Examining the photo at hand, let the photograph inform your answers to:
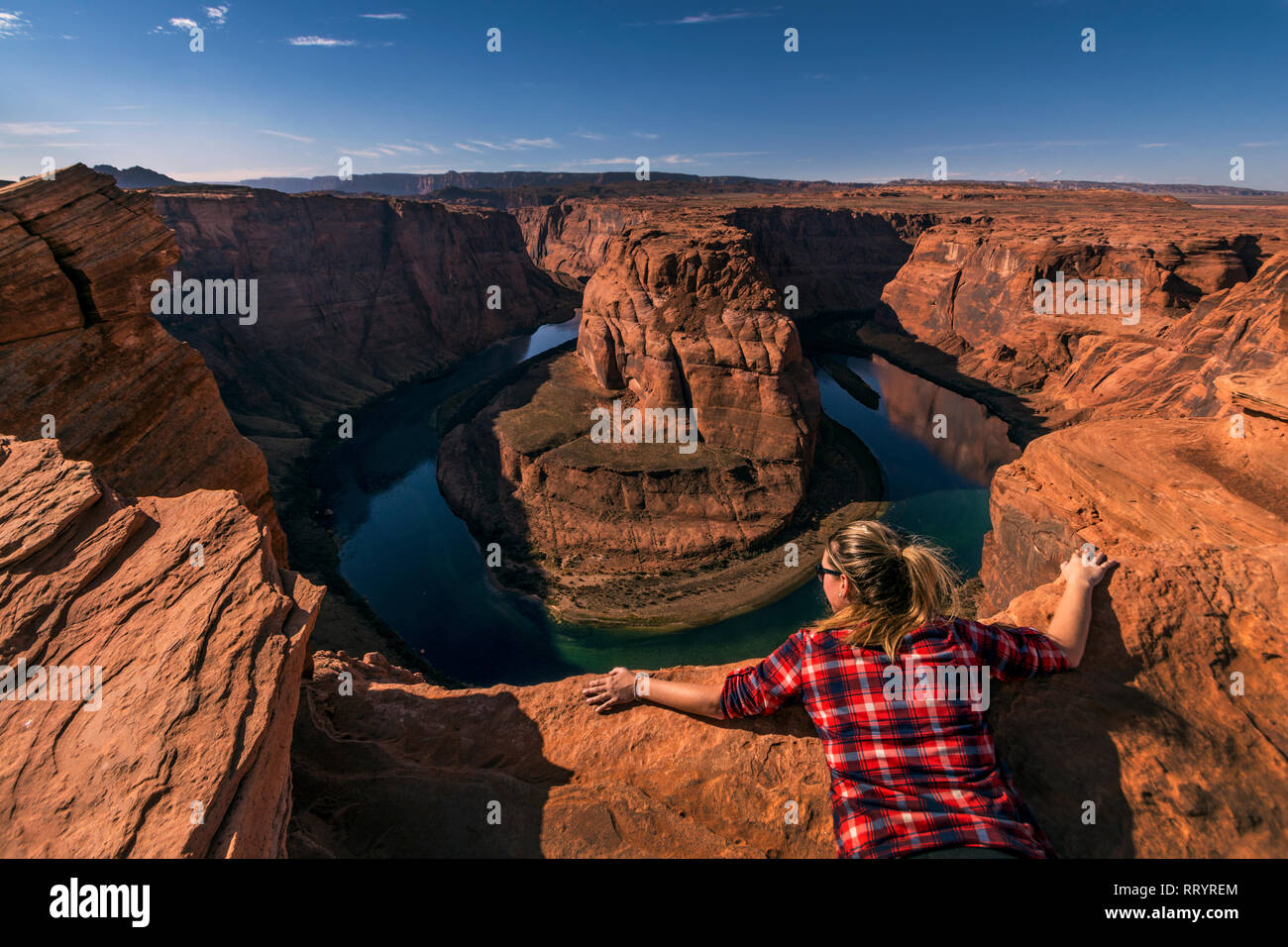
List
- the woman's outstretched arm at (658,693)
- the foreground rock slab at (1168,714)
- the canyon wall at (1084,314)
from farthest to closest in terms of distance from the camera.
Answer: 1. the canyon wall at (1084,314)
2. the woman's outstretched arm at (658,693)
3. the foreground rock slab at (1168,714)

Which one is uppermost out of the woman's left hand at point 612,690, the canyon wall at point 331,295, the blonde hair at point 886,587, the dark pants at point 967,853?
the canyon wall at point 331,295

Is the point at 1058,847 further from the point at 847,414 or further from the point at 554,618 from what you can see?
the point at 847,414

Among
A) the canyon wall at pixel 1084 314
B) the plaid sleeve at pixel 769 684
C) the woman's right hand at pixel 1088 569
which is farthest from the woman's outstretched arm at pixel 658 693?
the canyon wall at pixel 1084 314

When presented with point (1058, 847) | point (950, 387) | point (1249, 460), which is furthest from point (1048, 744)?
point (950, 387)

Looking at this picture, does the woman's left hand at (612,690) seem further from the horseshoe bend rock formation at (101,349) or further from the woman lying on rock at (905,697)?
the horseshoe bend rock formation at (101,349)

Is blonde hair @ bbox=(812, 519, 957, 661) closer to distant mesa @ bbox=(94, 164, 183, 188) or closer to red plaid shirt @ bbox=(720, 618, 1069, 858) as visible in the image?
red plaid shirt @ bbox=(720, 618, 1069, 858)

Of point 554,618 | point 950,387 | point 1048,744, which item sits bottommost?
point 554,618
